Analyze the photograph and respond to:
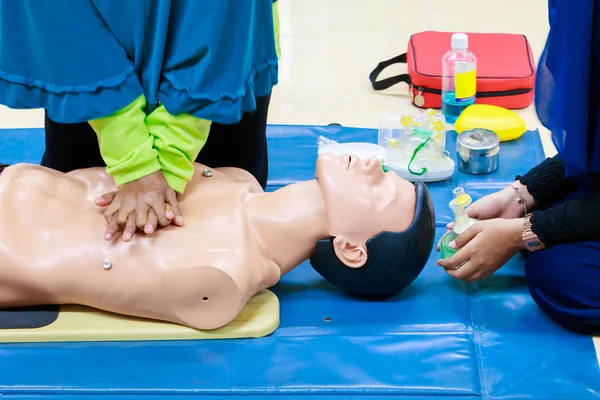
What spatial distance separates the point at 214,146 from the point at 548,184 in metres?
0.82

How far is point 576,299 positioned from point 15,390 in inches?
46.9

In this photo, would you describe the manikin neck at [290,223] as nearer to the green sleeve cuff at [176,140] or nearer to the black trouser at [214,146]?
the green sleeve cuff at [176,140]

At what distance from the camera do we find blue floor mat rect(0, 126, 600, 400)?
179 cm

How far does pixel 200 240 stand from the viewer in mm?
1847

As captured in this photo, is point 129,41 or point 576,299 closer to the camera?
point 129,41

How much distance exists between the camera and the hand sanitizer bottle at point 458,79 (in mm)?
2898

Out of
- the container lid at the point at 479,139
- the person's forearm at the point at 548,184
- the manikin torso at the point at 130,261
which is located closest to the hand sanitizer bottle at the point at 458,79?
the container lid at the point at 479,139

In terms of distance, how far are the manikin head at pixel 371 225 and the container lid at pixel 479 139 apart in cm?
64

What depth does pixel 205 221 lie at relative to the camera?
1.88 m

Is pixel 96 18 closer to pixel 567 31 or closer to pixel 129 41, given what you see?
pixel 129 41

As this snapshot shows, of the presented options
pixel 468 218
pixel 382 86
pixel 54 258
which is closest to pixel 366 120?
pixel 382 86

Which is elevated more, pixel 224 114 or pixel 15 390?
pixel 224 114

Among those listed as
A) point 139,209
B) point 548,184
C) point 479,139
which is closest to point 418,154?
point 479,139

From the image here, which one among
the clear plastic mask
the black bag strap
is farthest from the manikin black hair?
the black bag strap
